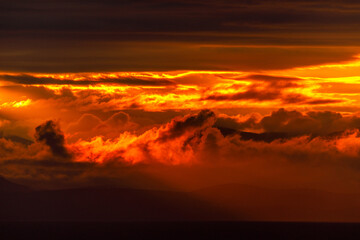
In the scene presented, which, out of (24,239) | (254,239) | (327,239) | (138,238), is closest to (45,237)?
(24,239)

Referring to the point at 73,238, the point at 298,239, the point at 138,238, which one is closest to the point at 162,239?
the point at 138,238

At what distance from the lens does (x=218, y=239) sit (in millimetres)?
199625

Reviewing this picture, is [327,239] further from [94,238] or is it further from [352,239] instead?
[94,238]

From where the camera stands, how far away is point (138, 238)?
A: 196 meters

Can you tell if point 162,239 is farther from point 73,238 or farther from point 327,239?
point 327,239

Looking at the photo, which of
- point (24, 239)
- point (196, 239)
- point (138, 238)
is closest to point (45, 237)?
point (24, 239)

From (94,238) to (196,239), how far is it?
2525cm

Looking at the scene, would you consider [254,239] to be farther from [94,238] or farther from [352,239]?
[94,238]

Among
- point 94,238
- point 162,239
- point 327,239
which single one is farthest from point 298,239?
point 94,238

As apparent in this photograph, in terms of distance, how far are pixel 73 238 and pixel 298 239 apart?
54758mm

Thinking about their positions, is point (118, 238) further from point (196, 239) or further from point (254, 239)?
point (254, 239)

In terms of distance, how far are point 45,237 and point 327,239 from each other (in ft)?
227

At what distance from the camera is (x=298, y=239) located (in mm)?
198500

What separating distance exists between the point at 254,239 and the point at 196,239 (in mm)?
14602
